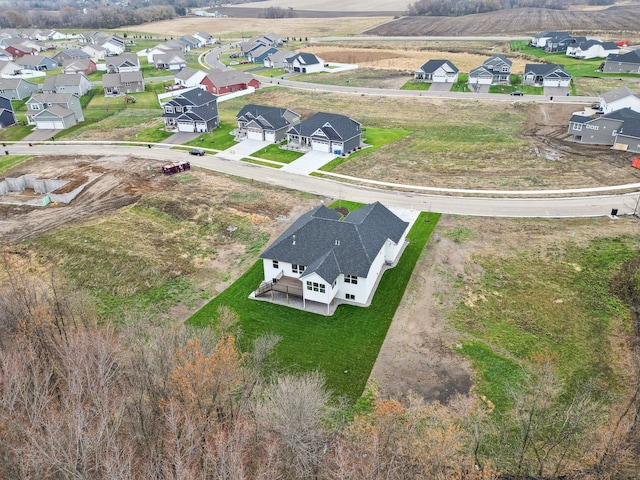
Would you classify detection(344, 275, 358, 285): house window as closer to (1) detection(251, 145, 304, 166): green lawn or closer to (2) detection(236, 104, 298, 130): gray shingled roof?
(1) detection(251, 145, 304, 166): green lawn

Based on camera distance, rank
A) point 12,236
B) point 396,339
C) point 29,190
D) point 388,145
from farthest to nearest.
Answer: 1. point 388,145
2. point 29,190
3. point 12,236
4. point 396,339

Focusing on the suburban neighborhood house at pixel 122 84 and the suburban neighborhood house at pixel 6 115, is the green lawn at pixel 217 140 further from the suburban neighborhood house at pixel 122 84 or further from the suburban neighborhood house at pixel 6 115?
the suburban neighborhood house at pixel 6 115

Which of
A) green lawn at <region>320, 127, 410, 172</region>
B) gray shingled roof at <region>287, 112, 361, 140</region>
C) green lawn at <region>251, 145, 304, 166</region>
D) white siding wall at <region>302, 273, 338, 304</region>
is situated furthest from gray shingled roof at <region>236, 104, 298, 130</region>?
white siding wall at <region>302, 273, 338, 304</region>

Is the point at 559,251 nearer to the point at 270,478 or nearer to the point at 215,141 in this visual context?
the point at 270,478

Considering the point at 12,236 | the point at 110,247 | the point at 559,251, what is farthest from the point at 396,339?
the point at 12,236

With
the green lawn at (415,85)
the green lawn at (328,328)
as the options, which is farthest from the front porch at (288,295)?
the green lawn at (415,85)
